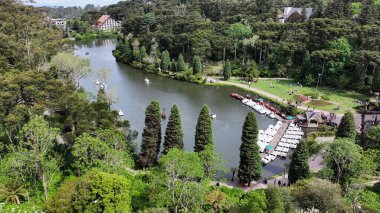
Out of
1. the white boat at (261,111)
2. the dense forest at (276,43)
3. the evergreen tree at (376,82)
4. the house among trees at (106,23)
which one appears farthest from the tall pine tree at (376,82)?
the house among trees at (106,23)

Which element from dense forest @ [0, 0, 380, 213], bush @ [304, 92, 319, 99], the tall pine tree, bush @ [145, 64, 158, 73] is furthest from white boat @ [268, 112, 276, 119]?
bush @ [145, 64, 158, 73]

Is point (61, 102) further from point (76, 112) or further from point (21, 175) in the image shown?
point (21, 175)

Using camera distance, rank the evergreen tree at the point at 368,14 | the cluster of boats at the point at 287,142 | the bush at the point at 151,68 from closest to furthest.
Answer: the cluster of boats at the point at 287,142, the evergreen tree at the point at 368,14, the bush at the point at 151,68

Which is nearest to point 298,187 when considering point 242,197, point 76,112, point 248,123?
point 242,197

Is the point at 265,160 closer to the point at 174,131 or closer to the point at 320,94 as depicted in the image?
the point at 174,131

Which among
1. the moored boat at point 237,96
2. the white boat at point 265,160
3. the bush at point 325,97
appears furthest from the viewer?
the moored boat at point 237,96

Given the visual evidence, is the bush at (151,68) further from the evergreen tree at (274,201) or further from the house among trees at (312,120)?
the evergreen tree at (274,201)

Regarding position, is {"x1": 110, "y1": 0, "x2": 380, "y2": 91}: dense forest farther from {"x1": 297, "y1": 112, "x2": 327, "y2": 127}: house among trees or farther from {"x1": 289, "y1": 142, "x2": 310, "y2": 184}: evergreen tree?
{"x1": 289, "y1": 142, "x2": 310, "y2": 184}: evergreen tree

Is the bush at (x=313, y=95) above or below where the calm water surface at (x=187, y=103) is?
above
